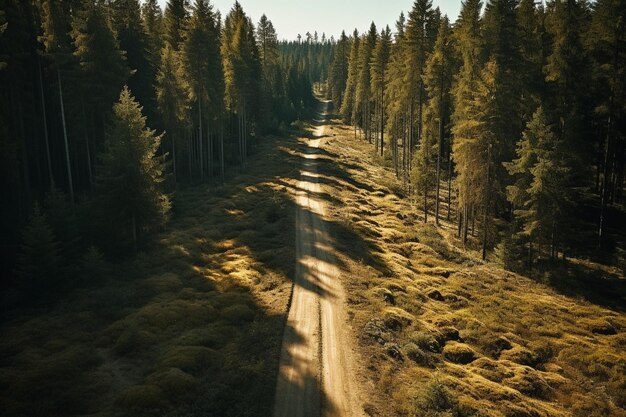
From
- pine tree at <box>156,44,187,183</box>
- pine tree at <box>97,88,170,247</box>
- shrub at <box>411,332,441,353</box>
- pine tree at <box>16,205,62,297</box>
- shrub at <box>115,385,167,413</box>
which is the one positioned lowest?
shrub at <box>411,332,441,353</box>

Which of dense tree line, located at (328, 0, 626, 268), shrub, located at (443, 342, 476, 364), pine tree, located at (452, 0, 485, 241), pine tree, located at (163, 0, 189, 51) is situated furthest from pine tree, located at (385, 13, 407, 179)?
shrub, located at (443, 342, 476, 364)

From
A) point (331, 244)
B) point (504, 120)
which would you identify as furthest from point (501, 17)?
point (331, 244)

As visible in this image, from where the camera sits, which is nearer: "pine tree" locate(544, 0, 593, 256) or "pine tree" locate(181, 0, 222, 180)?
"pine tree" locate(544, 0, 593, 256)

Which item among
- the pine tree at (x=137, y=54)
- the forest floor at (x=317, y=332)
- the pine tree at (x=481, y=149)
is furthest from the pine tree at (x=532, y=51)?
the pine tree at (x=137, y=54)

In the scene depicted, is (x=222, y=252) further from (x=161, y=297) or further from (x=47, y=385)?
(x=47, y=385)

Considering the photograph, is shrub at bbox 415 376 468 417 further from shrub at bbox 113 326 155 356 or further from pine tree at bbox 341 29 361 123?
pine tree at bbox 341 29 361 123

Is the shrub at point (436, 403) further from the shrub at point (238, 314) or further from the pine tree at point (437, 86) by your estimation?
the pine tree at point (437, 86)

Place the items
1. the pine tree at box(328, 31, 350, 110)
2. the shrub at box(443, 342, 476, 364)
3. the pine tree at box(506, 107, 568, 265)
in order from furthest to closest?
the pine tree at box(328, 31, 350, 110)
the pine tree at box(506, 107, 568, 265)
the shrub at box(443, 342, 476, 364)
